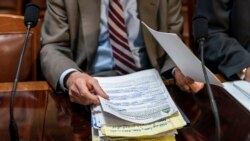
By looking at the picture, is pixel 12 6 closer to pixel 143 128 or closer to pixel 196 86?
pixel 196 86

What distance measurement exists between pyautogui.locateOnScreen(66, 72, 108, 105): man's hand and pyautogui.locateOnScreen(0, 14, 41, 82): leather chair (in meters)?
0.32

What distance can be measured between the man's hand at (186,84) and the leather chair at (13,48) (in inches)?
20.0

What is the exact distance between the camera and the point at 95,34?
50.6 inches

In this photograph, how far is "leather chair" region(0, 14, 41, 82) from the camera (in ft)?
4.41

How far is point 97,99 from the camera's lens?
1003mm

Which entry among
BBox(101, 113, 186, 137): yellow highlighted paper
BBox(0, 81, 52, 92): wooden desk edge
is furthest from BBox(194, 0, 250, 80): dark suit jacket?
BBox(0, 81, 52, 92): wooden desk edge

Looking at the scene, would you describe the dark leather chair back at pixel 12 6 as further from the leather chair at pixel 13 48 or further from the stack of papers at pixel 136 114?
the stack of papers at pixel 136 114

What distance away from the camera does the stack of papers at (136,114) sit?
35.0 inches

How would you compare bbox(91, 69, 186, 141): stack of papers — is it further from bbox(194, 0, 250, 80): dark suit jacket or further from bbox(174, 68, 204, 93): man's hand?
bbox(194, 0, 250, 80): dark suit jacket

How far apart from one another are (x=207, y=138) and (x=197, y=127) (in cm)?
6

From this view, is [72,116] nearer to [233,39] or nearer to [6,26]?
[6,26]

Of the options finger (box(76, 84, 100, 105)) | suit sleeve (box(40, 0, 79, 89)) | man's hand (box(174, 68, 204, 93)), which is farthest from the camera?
suit sleeve (box(40, 0, 79, 89))

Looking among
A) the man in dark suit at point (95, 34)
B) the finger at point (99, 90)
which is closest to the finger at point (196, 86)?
the man in dark suit at point (95, 34)

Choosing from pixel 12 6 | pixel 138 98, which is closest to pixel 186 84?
pixel 138 98
